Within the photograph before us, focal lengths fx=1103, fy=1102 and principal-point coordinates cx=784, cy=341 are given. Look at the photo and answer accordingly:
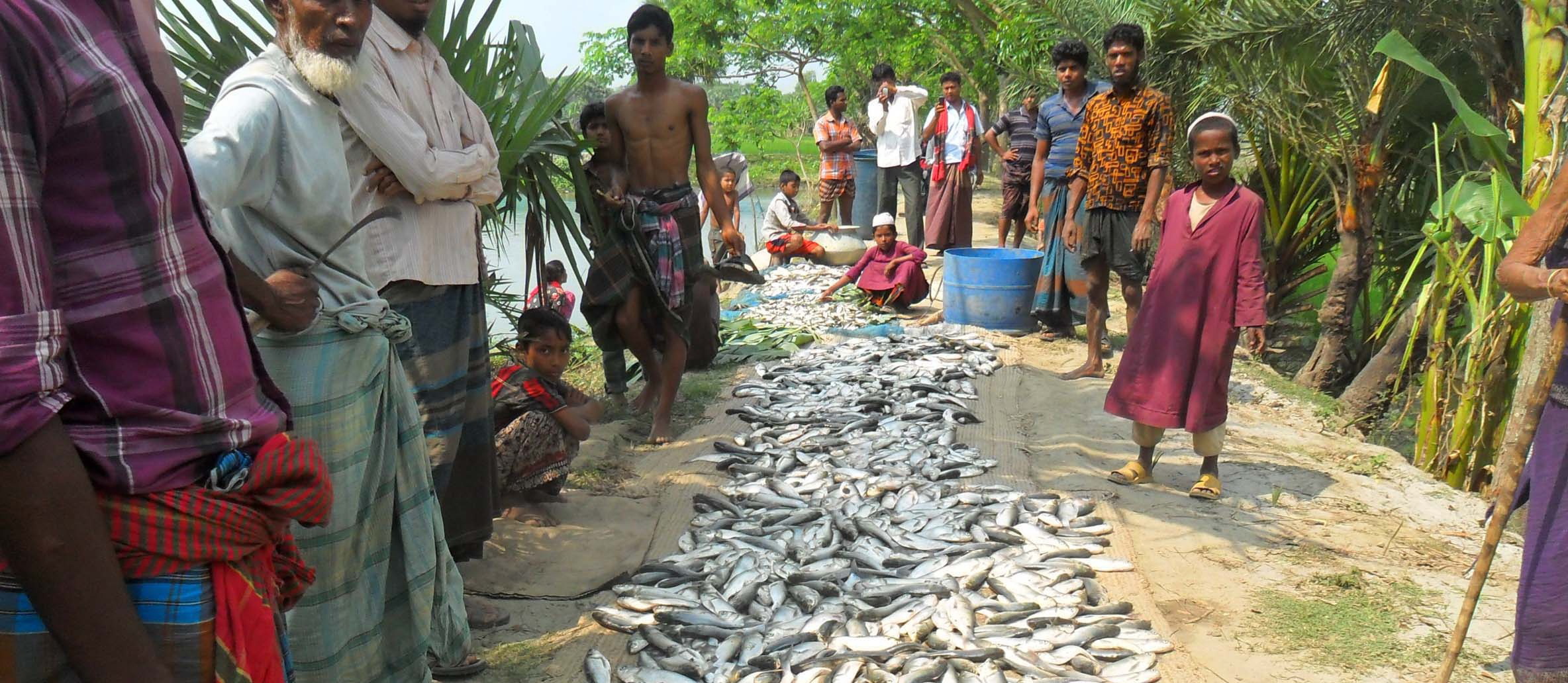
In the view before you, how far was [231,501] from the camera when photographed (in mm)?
1536

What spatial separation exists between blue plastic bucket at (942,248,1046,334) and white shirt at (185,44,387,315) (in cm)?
662

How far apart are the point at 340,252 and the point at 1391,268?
9.46 metres

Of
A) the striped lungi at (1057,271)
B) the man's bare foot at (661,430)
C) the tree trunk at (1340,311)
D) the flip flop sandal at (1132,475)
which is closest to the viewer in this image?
the flip flop sandal at (1132,475)

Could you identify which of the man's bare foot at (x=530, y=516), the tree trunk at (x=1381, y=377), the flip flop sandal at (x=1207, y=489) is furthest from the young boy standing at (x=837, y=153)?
the man's bare foot at (x=530, y=516)

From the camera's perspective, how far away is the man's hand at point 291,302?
2350mm

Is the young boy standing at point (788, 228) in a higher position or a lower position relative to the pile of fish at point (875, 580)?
higher

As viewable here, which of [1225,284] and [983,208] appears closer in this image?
[1225,284]

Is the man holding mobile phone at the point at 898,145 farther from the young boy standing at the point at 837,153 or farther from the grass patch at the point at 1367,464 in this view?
the grass patch at the point at 1367,464

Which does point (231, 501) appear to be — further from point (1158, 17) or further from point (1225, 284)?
point (1158, 17)

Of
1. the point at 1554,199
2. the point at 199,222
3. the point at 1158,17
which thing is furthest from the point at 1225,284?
the point at 1158,17

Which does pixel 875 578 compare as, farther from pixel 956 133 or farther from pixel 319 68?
pixel 956 133

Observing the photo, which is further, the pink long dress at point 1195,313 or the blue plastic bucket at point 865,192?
the blue plastic bucket at point 865,192

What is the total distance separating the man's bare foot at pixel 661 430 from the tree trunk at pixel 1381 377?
204 inches

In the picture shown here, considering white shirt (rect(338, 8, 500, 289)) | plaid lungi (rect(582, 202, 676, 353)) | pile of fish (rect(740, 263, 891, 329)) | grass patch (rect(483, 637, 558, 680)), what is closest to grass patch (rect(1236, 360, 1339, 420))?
pile of fish (rect(740, 263, 891, 329))
